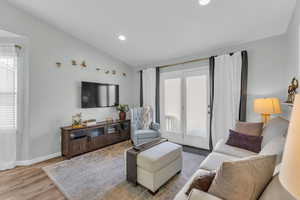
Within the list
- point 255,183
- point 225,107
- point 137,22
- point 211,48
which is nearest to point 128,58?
point 137,22

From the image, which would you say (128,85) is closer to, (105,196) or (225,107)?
(225,107)

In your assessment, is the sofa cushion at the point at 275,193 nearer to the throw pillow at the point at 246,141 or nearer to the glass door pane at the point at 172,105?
the throw pillow at the point at 246,141

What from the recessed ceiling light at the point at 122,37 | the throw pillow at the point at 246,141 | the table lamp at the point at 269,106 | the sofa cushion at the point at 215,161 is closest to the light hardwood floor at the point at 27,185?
the sofa cushion at the point at 215,161

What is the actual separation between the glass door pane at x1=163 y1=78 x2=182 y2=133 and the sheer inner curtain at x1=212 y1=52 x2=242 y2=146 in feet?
3.18

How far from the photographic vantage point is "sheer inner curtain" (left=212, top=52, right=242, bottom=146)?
287cm

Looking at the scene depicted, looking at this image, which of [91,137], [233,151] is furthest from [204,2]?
[91,137]

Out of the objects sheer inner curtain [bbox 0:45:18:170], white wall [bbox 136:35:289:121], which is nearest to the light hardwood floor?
sheer inner curtain [bbox 0:45:18:170]

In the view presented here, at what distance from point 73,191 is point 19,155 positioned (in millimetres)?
1699

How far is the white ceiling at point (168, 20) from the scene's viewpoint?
2.11 metres

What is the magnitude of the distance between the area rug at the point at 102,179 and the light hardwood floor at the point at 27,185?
0.29 ft

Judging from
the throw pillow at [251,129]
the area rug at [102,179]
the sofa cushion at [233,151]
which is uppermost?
the throw pillow at [251,129]

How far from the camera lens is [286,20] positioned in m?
2.21

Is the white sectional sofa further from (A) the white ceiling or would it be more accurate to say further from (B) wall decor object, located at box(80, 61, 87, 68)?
(B) wall decor object, located at box(80, 61, 87, 68)

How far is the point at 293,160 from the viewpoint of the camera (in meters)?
0.44
